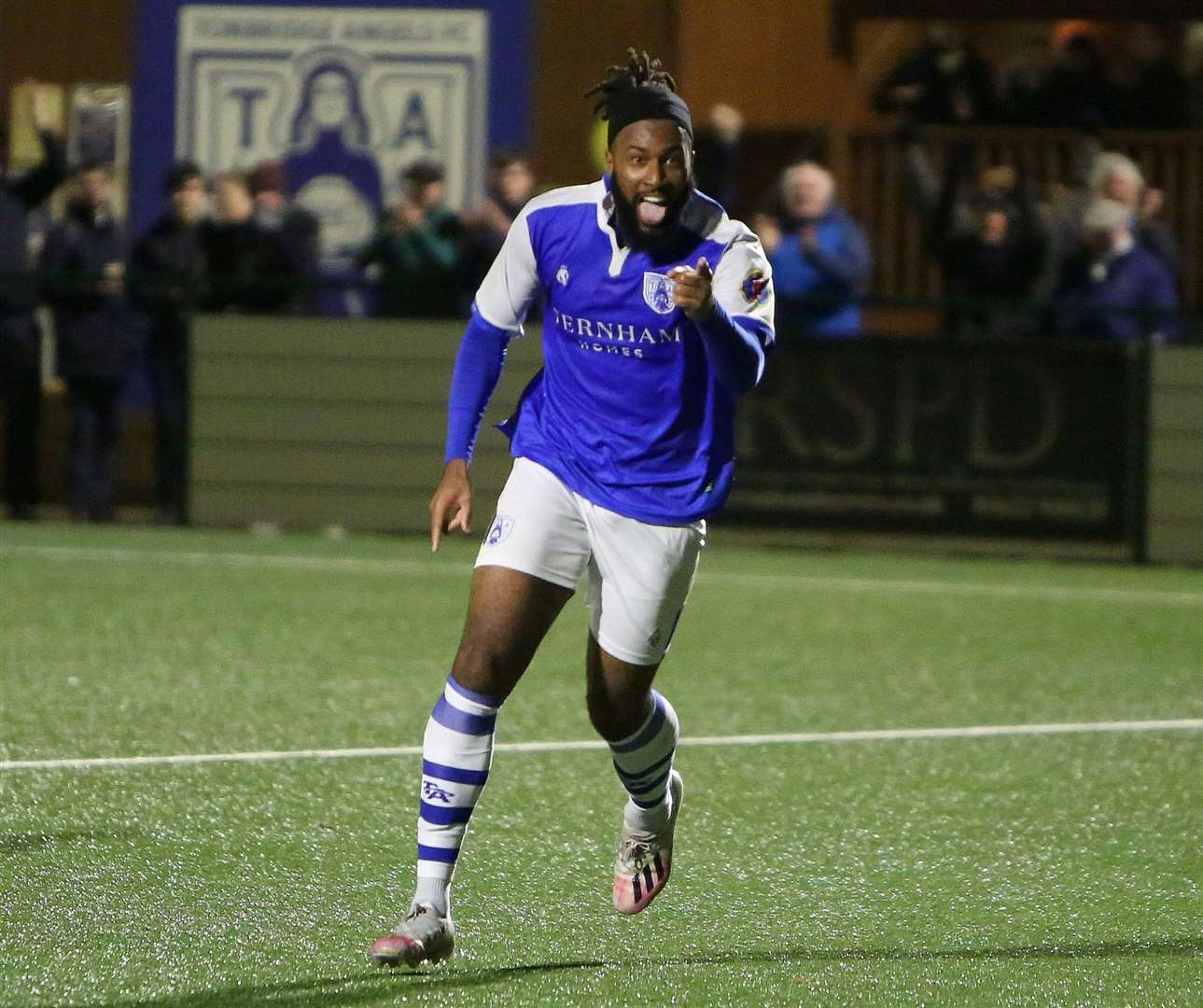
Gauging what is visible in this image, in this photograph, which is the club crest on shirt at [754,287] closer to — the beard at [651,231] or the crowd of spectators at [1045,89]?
the beard at [651,231]

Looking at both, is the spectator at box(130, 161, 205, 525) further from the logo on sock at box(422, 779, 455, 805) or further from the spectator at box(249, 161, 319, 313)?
the logo on sock at box(422, 779, 455, 805)

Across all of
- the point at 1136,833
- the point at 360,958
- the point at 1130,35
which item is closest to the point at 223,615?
the point at 1136,833

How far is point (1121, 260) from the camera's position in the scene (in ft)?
47.8

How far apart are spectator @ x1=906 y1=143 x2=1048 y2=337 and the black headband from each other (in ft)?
29.0

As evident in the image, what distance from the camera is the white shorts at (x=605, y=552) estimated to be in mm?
5539

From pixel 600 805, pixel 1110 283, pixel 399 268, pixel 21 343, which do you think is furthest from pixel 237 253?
pixel 600 805

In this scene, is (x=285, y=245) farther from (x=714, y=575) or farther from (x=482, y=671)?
(x=482, y=671)

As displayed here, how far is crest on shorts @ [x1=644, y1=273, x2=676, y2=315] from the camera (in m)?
5.46

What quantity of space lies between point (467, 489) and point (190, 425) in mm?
9633

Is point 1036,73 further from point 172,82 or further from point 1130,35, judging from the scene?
point 172,82

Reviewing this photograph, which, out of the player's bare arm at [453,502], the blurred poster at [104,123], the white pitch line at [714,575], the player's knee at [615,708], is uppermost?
the blurred poster at [104,123]

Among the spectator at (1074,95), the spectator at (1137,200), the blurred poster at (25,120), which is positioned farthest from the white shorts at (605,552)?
the blurred poster at (25,120)

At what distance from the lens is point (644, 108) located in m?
5.39

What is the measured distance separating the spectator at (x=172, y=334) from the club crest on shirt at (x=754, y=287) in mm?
9886
